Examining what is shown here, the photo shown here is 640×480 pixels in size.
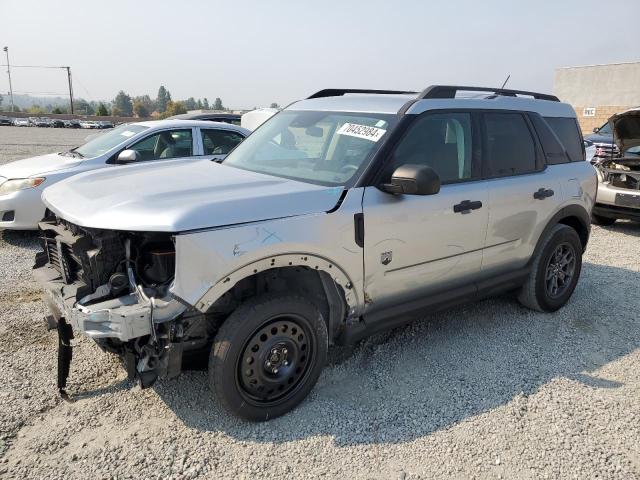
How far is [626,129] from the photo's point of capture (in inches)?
318

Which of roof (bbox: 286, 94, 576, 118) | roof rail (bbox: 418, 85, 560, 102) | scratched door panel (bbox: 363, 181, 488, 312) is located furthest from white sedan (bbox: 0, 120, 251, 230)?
scratched door panel (bbox: 363, 181, 488, 312)

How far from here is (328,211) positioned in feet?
10.1

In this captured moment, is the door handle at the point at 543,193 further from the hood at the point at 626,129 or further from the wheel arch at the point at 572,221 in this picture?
the hood at the point at 626,129

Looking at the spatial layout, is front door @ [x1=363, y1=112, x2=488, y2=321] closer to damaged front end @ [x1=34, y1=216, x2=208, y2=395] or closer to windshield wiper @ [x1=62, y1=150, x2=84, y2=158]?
damaged front end @ [x1=34, y1=216, x2=208, y2=395]

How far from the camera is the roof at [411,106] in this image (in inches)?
144

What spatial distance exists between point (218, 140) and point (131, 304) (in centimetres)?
526

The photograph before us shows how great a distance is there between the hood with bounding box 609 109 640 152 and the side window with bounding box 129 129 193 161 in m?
6.44

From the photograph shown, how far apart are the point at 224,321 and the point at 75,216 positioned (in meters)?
1.02

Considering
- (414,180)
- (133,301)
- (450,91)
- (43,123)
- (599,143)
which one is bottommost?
(133,301)

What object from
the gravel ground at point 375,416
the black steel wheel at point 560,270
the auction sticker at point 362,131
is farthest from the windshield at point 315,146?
the black steel wheel at point 560,270

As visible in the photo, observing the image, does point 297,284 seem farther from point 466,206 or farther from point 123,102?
point 123,102

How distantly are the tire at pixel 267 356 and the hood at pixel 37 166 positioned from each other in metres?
4.85

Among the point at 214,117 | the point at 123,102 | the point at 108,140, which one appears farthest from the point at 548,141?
the point at 123,102

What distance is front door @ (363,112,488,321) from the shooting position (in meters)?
3.32
